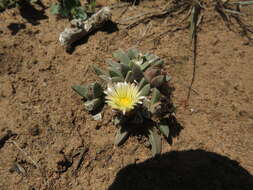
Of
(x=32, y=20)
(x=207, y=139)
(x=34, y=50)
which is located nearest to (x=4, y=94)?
(x=34, y=50)

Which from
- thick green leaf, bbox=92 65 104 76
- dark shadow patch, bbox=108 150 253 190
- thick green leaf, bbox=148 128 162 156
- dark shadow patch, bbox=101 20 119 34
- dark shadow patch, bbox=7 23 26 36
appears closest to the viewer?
dark shadow patch, bbox=108 150 253 190

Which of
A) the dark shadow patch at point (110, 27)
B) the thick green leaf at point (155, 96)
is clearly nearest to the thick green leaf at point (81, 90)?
the thick green leaf at point (155, 96)

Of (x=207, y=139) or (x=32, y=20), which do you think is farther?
(x=32, y=20)

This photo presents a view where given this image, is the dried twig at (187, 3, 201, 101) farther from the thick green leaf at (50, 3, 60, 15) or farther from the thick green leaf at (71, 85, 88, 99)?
the thick green leaf at (50, 3, 60, 15)

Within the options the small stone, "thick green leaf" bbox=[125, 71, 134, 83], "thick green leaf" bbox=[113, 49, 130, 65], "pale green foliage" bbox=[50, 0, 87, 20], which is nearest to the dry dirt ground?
the small stone

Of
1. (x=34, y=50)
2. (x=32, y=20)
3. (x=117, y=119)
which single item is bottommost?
(x=117, y=119)

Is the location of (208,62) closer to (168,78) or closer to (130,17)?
(168,78)
